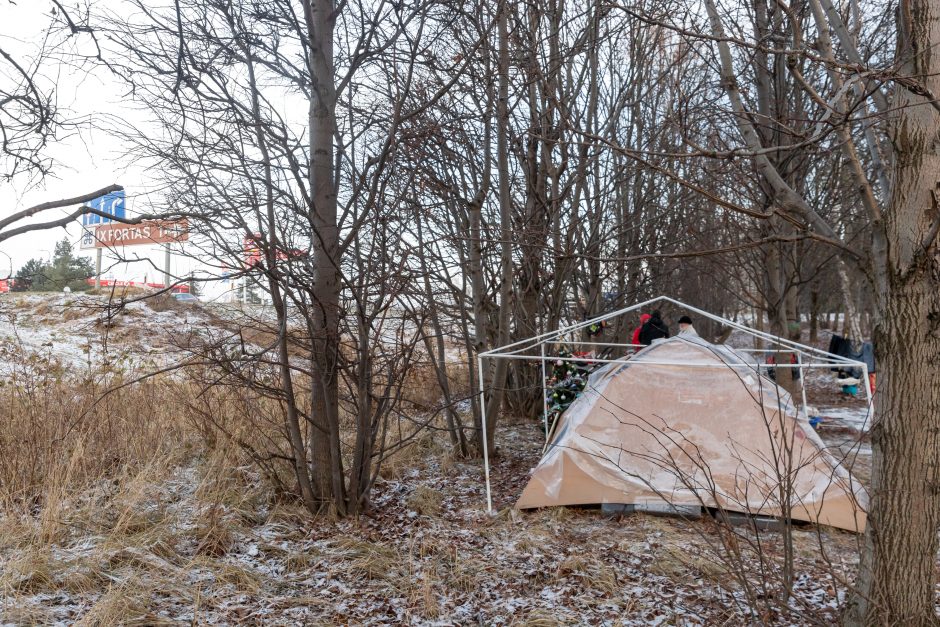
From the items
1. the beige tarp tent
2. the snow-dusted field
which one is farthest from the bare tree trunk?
the snow-dusted field

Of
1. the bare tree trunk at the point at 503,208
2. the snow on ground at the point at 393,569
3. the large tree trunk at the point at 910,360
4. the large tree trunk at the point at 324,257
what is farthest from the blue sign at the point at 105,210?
the bare tree trunk at the point at 503,208

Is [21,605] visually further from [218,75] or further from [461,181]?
[461,181]

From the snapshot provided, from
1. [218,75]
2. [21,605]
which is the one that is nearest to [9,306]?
[218,75]

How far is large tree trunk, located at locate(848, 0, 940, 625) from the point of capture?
2713 mm

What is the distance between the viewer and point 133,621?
346 centimetres

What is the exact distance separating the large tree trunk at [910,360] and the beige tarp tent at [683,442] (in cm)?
274

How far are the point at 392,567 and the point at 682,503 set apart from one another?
2579mm

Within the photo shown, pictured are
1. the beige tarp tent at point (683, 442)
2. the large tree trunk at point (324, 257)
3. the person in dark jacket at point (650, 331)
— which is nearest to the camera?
the large tree trunk at point (324, 257)

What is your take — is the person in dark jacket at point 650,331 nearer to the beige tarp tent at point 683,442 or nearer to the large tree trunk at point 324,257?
the beige tarp tent at point 683,442

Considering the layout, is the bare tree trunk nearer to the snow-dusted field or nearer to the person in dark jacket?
the snow-dusted field

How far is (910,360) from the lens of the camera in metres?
2.75

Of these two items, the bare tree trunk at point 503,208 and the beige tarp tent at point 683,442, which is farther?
the bare tree trunk at point 503,208

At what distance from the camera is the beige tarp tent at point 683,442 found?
572 centimetres

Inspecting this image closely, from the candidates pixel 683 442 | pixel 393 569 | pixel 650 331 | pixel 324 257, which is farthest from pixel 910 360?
pixel 650 331
